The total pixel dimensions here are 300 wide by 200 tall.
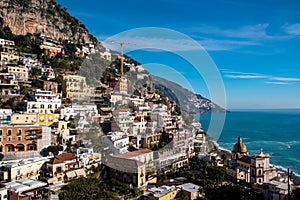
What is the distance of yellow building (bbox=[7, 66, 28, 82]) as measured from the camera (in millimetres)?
15141

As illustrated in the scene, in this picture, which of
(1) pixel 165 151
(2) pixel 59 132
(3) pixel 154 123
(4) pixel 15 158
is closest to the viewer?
(4) pixel 15 158

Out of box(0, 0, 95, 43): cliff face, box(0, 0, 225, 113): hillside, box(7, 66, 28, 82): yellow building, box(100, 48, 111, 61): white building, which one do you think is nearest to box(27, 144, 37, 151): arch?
box(7, 66, 28, 82): yellow building

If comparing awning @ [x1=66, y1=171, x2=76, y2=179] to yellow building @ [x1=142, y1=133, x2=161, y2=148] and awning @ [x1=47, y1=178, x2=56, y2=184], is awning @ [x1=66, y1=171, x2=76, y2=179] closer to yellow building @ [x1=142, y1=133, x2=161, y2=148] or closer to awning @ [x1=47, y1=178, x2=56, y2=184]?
awning @ [x1=47, y1=178, x2=56, y2=184]

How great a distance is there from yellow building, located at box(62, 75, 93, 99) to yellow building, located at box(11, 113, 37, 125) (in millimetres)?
4676

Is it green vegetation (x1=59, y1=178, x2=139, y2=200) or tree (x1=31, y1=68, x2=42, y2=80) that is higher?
tree (x1=31, y1=68, x2=42, y2=80)

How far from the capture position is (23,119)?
10.9 metres

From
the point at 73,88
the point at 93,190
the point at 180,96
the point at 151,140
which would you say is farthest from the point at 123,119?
the point at 180,96

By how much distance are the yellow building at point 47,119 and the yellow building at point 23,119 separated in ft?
0.66

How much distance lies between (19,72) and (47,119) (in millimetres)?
5232

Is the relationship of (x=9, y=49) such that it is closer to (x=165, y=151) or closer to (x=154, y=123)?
(x=154, y=123)

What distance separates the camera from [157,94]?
22.4 m

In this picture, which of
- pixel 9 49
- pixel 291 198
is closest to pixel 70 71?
pixel 9 49

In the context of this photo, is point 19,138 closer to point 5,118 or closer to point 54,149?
point 5,118

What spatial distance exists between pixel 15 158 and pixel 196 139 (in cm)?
861
